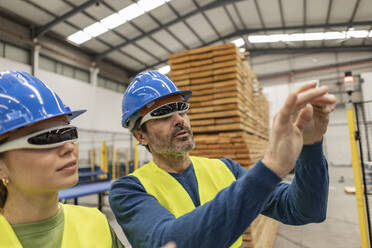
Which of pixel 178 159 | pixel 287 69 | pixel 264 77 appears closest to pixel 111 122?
pixel 264 77

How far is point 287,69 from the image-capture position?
19.0 m

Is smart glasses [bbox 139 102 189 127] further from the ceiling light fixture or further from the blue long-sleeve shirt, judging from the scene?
the ceiling light fixture

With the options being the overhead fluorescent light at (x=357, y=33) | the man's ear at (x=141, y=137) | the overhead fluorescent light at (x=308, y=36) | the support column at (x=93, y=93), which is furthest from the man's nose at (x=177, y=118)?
the overhead fluorescent light at (x=357, y=33)

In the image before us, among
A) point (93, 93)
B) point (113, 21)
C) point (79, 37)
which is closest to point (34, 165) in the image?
point (113, 21)

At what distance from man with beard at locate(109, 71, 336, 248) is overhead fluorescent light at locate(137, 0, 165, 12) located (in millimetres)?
11598

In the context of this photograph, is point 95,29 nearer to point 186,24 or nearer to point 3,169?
point 186,24

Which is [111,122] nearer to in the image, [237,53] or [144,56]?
[144,56]

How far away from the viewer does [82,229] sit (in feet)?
4.61

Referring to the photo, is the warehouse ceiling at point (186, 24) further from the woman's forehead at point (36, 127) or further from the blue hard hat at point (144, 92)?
the woman's forehead at point (36, 127)

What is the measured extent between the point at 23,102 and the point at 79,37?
14145 millimetres

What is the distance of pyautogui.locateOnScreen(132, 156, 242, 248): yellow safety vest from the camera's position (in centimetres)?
163

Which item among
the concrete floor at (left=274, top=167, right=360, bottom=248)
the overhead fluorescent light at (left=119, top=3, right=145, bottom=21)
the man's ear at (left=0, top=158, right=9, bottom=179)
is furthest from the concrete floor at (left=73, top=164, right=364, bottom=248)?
the overhead fluorescent light at (left=119, top=3, right=145, bottom=21)

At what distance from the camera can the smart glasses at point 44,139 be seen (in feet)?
3.74

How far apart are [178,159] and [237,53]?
364cm
